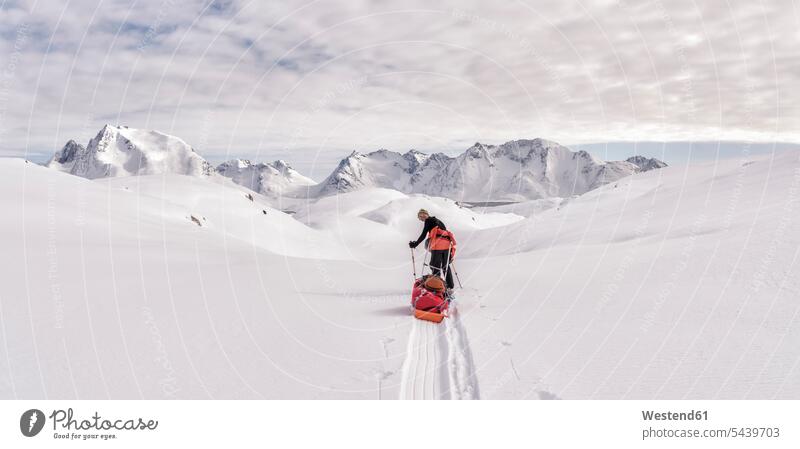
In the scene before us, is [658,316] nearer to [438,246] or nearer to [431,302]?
[431,302]

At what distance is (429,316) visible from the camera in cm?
945

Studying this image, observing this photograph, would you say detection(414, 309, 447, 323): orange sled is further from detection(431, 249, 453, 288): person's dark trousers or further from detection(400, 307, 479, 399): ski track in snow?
detection(431, 249, 453, 288): person's dark trousers

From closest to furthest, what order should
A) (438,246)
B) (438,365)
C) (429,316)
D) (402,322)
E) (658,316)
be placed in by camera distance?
(438,365) < (658,316) < (402,322) < (429,316) < (438,246)

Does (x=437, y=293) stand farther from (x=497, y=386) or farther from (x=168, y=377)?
(x=168, y=377)

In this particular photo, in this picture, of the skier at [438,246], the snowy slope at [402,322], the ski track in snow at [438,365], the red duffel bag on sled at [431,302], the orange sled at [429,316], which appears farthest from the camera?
the skier at [438,246]

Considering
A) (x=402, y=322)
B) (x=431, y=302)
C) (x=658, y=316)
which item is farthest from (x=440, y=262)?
(x=658, y=316)

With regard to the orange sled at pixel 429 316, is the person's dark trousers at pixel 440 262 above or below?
above

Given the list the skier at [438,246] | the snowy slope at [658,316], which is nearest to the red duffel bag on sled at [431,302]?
the snowy slope at [658,316]

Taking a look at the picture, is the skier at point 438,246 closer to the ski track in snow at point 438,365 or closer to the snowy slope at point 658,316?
the snowy slope at point 658,316

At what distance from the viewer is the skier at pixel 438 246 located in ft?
38.6

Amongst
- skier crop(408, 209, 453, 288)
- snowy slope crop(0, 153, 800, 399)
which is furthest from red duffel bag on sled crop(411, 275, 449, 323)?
skier crop(408, 209, 453, 288)

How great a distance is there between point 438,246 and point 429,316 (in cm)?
285

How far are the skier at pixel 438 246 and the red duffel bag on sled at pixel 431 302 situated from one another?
1656mm
